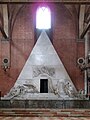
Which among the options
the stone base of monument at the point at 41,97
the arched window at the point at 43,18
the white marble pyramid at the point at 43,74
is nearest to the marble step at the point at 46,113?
the stone base of monument at the point at 41,97

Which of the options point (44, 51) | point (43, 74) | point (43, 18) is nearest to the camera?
point (43, 74)

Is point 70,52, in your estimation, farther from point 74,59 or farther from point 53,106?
point 53,106

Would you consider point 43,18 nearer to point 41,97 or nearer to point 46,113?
point 41,97

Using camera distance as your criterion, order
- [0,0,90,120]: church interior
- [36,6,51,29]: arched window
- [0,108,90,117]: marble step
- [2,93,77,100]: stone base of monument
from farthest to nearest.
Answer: [36,6,51,29]: arched window, [0,0,90,120]: church interior, [2,93,77,100]: stone base of monument, [0,108,90,117]: marble step

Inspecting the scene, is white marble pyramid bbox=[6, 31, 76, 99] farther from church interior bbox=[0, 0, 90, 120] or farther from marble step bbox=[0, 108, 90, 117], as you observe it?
marble step bbox=[0, 108, 90, 117]

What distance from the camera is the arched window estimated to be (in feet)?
93.1

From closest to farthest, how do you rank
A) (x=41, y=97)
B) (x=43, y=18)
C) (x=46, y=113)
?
(x=46, y=113)
(x=41, y=97)
(x=43, y=18)

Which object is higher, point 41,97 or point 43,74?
point 43,74

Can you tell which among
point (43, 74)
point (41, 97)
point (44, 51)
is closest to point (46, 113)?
point (41, 97)

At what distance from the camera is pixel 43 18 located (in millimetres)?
28531

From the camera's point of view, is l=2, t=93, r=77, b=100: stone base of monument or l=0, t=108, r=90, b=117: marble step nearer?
l=0, t=108, r=90, b=117: marble step

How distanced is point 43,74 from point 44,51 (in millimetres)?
2040

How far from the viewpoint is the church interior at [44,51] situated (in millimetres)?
26812

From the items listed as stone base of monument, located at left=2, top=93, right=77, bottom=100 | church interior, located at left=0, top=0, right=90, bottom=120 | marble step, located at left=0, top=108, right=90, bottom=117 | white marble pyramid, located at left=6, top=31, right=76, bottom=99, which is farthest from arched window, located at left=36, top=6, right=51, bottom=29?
marble step, located at left=0, top=108, right=90, bottom=117
